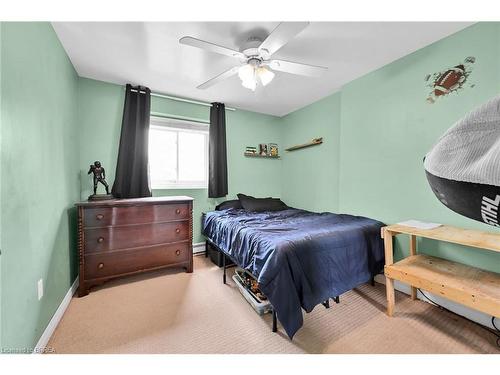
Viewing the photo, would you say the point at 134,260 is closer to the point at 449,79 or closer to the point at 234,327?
the point at 234,327

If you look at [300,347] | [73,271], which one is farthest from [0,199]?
[300,347]

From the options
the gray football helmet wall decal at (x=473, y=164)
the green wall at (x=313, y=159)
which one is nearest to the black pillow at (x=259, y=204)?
the green wall at (x=313, y=159)

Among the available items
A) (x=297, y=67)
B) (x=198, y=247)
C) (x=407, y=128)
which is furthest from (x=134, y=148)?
(x=407, y=128)

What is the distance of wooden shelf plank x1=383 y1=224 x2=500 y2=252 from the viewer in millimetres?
1290

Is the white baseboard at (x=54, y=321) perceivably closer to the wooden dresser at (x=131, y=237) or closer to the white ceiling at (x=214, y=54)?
the wooden dresser at (x=131, y=237)

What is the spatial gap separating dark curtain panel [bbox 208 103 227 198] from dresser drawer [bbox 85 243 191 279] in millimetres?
1023

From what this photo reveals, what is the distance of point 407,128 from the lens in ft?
6.75

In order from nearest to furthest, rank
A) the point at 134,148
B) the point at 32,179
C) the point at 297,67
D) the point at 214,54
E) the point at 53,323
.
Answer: the point at 32,179 → the point at 53,323 → the point at 297,67 → the point at 214,54 → the point at 134,148

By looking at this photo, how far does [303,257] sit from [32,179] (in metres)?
1.87

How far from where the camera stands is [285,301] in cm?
142

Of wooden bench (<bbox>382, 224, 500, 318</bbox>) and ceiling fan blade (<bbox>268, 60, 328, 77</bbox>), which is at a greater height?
ceiling fan blade (<bbox>268, 60, 328, 77</bbox>)

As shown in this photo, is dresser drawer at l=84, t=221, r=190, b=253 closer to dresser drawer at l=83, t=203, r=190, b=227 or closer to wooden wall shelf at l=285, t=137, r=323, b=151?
dresser drawer at l=83, t=203, r=190, b=227

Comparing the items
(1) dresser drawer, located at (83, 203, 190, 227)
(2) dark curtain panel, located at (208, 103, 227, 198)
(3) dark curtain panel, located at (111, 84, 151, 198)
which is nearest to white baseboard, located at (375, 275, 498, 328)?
(1) dresser drawer, located at (83, 203, 190, 227)

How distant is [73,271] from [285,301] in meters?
2.10
